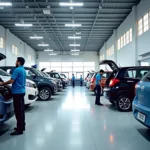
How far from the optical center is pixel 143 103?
3.83 m

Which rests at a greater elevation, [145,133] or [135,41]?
[135,41]

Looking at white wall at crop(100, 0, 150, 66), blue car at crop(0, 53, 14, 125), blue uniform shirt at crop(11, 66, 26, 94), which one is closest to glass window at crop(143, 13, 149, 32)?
white wall at crop(100, 0, 150, 66)

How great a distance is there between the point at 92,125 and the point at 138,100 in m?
1.48

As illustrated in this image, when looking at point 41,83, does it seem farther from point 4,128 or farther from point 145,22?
point 145,22

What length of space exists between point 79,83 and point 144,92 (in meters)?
27.5

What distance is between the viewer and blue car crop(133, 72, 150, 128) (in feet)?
11.9

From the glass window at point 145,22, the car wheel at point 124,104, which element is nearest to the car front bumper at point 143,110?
the car wheel at point 124,104

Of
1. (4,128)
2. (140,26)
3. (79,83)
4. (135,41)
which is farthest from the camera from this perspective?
(79,83)

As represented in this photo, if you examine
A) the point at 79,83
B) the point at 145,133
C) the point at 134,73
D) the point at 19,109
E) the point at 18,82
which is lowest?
the point at 145,133

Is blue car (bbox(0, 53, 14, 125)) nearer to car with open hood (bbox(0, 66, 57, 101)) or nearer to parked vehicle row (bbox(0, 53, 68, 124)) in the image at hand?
parked vehicle row (bbox(0, 53, 68, 124))

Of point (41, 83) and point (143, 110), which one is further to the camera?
point (41, 83)

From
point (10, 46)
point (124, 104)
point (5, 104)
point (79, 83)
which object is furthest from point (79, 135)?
point (79, 83)

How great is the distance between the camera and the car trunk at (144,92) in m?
3.64

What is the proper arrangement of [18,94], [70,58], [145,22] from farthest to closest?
[70,58] < [145,22] < [18,94]
